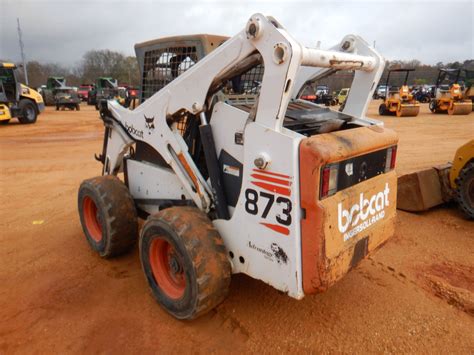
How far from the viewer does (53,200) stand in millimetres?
6000

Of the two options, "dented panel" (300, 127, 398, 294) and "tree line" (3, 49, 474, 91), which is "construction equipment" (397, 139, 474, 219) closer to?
"dented panel" (300, 127, 398, 294)

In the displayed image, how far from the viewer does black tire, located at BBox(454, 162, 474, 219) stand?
477 centimetres

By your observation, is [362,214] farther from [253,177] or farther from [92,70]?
[92,70]

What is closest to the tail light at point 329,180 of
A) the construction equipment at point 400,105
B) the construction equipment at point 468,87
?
the construction equipment at point 400,105

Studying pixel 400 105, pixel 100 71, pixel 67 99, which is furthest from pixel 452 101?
pixel 100 71

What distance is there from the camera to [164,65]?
3.54 meters

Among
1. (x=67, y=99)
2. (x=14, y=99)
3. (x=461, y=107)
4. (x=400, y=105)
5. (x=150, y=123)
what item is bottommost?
(x=461, y=107)

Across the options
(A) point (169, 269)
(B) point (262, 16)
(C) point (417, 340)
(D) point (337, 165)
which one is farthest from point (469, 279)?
(B) point (262, 16)

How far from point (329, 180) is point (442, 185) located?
371 centimetres

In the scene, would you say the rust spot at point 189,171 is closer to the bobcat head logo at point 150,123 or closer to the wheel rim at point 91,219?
the bobcat head logo at point 150,123

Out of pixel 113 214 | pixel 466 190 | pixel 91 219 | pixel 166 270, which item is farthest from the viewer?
pixel 466 190

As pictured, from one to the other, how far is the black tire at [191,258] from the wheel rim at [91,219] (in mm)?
1286

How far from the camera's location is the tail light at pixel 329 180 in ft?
7.44

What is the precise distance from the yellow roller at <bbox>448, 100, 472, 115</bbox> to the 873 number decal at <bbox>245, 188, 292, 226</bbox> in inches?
902
